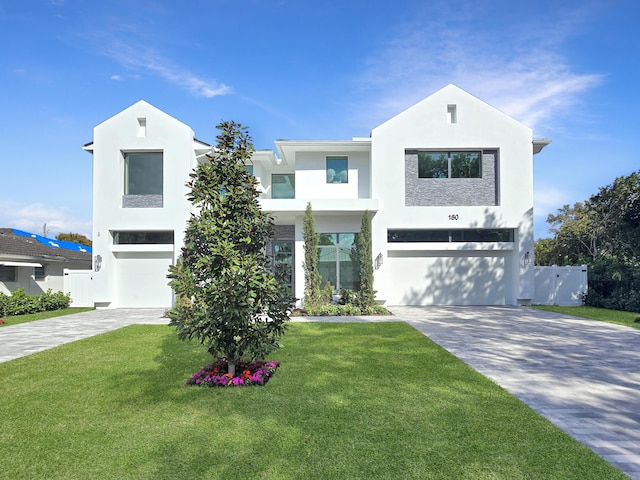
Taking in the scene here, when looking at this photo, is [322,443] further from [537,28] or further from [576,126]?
[576,126]

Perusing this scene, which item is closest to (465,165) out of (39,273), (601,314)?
(601,314)

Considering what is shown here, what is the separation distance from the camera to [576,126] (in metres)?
13.7

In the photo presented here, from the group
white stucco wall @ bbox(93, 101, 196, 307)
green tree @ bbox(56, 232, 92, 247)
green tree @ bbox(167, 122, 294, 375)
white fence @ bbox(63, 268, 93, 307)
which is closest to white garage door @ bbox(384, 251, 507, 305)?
white stucco wall @ bbox(93, 101, 196, 307)

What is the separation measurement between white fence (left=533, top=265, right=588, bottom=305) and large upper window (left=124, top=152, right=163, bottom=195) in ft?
58.8

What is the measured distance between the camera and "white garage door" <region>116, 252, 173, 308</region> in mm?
16906

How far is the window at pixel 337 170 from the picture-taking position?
17234 millimetres

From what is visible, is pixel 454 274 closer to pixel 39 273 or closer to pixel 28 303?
pixel 28 303

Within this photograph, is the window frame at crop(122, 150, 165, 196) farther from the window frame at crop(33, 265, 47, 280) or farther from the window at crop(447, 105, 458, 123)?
the window at crop(447, 105, 458, 123)

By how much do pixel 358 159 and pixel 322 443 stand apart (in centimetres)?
1459

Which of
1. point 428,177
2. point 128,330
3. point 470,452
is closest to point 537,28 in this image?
point 428,177

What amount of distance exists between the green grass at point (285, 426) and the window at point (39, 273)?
14.9 m

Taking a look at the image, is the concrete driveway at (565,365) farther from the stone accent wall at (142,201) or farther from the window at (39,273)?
the window at (39,273)

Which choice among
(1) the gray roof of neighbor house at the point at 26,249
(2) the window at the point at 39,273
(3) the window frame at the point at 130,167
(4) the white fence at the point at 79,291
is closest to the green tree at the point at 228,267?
(3) the window frame at the point at 130,167

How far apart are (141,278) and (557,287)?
62.7ft
